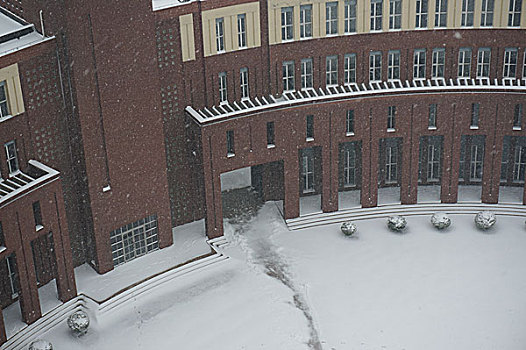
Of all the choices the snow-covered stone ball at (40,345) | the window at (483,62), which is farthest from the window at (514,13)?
the snow-covered stone ball at (40,345)

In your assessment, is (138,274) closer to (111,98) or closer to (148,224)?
(148,224)

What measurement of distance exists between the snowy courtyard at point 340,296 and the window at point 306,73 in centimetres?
1035

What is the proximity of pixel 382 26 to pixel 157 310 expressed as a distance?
2522cm

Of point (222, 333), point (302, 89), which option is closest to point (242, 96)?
→ point (302, 89)

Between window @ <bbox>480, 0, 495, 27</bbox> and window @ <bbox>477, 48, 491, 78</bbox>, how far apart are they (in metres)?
1.85

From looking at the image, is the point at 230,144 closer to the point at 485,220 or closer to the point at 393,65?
the point at 393,65

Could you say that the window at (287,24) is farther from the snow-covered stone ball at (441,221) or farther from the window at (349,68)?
the snow-covered stone ball at (441,221)

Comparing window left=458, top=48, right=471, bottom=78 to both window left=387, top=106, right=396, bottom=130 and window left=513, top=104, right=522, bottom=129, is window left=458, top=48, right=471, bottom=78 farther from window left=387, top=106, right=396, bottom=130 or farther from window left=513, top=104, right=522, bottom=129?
window left=387, top=106, right=396, bottom=130

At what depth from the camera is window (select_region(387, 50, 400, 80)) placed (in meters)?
56.7

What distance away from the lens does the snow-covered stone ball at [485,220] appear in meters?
55.4

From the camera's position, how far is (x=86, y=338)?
4644 cm

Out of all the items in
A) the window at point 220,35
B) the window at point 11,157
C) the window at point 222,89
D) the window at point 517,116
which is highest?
the window at point 220,35

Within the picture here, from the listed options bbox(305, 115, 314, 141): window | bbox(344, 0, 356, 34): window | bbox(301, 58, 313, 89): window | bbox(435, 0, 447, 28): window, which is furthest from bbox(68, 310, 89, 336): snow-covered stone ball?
bbox(435, 0, 447, 28): window

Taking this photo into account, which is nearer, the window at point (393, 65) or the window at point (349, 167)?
the window at point (393, 65)
